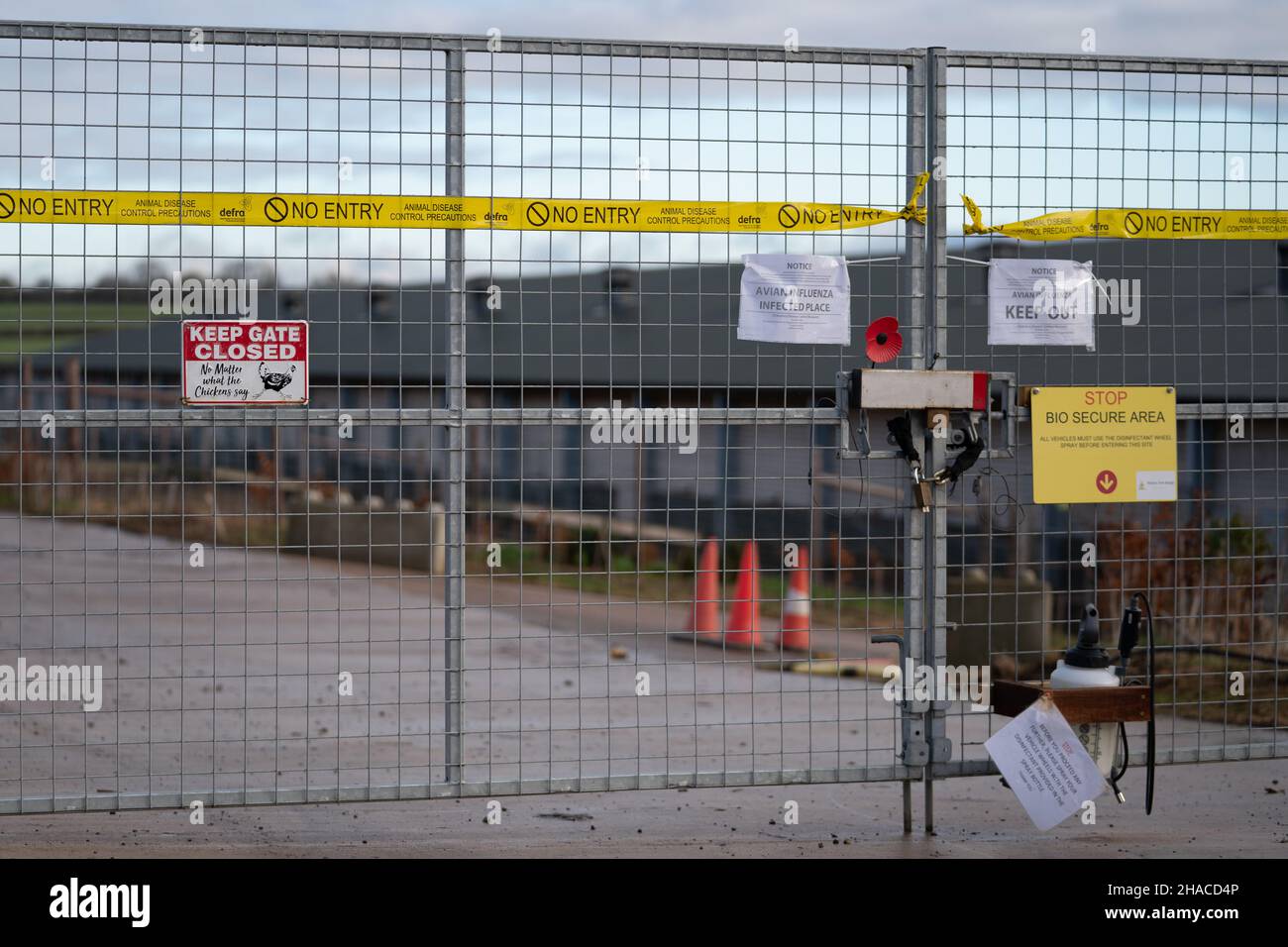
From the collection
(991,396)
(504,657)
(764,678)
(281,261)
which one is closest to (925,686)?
(991,396)

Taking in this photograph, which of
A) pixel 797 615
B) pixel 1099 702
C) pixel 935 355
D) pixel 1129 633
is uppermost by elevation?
pixel 935 355

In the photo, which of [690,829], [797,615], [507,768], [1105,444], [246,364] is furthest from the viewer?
[797,615]

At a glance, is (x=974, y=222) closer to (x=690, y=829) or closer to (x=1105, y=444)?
(x=1105, y=444)

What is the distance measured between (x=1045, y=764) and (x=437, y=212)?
3445mm

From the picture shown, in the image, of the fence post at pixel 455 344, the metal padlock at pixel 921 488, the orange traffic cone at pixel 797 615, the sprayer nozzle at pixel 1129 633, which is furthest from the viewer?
the orange traffic cone at pixel 797 615

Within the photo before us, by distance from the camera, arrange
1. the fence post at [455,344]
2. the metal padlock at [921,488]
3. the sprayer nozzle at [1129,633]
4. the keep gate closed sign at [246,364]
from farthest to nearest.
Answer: the metal padlock at [921,488]
the sprayer nozzle at [1129,633]
the fence post at [455,344]
the keep gate closed sign at [246,364]

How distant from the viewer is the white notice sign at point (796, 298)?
5984 mm

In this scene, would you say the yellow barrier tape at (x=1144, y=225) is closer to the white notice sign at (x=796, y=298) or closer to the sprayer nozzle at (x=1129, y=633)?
the white notice sign at (x=796, y=298)

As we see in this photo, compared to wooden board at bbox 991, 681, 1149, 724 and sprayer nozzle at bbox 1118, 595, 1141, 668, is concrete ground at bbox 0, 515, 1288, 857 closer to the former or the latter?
wooden board at bbox 991, 681, 1149, 724

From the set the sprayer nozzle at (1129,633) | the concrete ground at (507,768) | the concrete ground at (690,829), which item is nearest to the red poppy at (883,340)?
the concrete ground at (507,768)

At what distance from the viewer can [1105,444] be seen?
6.31m

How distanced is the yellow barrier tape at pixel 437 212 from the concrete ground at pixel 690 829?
2.62 m

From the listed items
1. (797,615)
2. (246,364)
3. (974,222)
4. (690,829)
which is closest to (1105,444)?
(974,222)

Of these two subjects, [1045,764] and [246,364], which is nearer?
[246,364]
